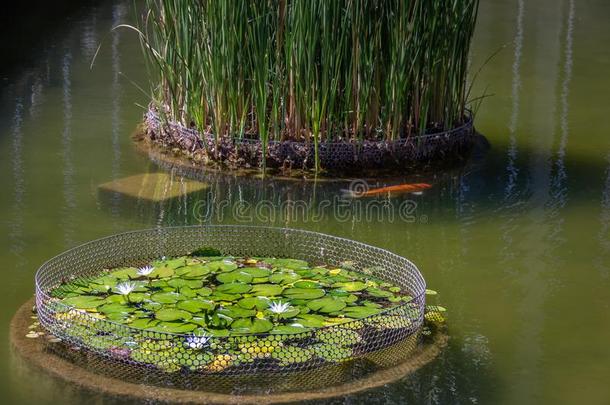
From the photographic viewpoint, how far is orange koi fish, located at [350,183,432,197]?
4.81 meters

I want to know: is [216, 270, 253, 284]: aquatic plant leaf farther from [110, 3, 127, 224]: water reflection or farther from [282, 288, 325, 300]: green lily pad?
[110, 3, 127, 224]: water reflection

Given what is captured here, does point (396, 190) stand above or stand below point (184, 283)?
below

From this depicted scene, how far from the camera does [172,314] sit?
132 inches

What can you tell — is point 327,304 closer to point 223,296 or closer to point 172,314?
point 223,296

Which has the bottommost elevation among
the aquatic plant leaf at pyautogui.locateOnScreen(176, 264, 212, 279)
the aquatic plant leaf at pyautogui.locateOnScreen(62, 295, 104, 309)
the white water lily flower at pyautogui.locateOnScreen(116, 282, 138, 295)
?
the aquatic plant leaf at pyautogui.locateOnScreen(176, 264, 212, 279)

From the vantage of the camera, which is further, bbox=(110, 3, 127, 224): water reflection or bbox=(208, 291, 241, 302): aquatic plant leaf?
bbox=(110, 3, 127, 224): water reflection

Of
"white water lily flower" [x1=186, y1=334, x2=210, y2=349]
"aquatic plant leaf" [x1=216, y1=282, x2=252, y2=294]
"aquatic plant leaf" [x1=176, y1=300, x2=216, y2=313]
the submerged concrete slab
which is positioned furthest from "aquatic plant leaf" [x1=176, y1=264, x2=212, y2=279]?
the submerged concrete slab

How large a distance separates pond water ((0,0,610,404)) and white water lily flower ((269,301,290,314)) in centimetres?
39

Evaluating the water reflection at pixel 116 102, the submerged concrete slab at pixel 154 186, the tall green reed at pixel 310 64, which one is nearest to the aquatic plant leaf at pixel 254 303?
the water reflection at pixel 116 102

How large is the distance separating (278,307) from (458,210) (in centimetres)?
149

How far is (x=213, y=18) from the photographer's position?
16.2ft

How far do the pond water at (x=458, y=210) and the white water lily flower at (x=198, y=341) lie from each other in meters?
0.33

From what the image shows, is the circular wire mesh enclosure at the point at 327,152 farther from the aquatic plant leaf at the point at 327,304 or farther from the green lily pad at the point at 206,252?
the aquatic plant leaf at the point at 327,304

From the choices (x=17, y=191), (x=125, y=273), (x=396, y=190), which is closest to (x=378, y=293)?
(x=125, y=273)
